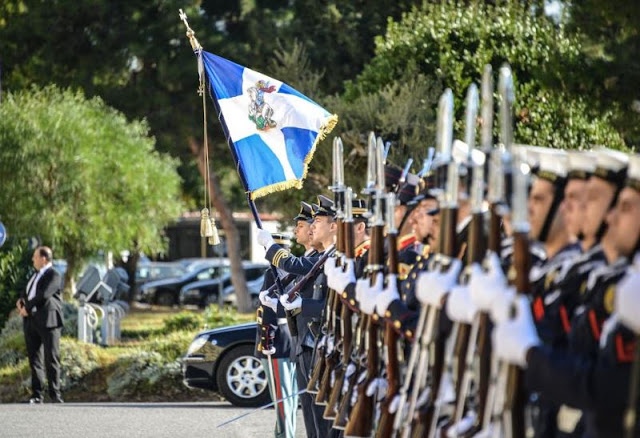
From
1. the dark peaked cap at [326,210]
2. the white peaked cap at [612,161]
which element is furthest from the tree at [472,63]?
the white peaked cap at [612,161]

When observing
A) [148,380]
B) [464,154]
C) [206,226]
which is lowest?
[148,380]

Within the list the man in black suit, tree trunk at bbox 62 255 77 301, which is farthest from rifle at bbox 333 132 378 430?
tree trunk at bbox 62 255 77 301

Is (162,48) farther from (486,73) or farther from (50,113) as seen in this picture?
(486,73)

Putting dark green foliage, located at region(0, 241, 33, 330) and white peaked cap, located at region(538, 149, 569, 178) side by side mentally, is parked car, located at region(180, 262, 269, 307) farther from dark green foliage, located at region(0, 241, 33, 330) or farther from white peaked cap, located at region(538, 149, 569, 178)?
white peaked cap, located at region(538, 149, 569, 178)

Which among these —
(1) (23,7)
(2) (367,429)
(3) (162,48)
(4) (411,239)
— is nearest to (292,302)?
(4) (411,239)

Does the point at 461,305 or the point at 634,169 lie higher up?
the point at 634,169

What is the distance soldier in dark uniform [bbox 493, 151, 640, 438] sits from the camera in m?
4.02

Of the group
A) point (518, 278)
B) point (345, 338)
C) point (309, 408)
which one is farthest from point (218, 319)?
point (518, 278)

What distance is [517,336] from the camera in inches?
162

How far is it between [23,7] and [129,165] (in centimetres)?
671

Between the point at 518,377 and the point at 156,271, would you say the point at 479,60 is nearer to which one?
the point at 518,377

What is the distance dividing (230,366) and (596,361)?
9404 millimetres

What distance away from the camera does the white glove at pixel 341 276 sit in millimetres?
6961

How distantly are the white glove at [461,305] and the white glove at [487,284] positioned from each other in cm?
13
